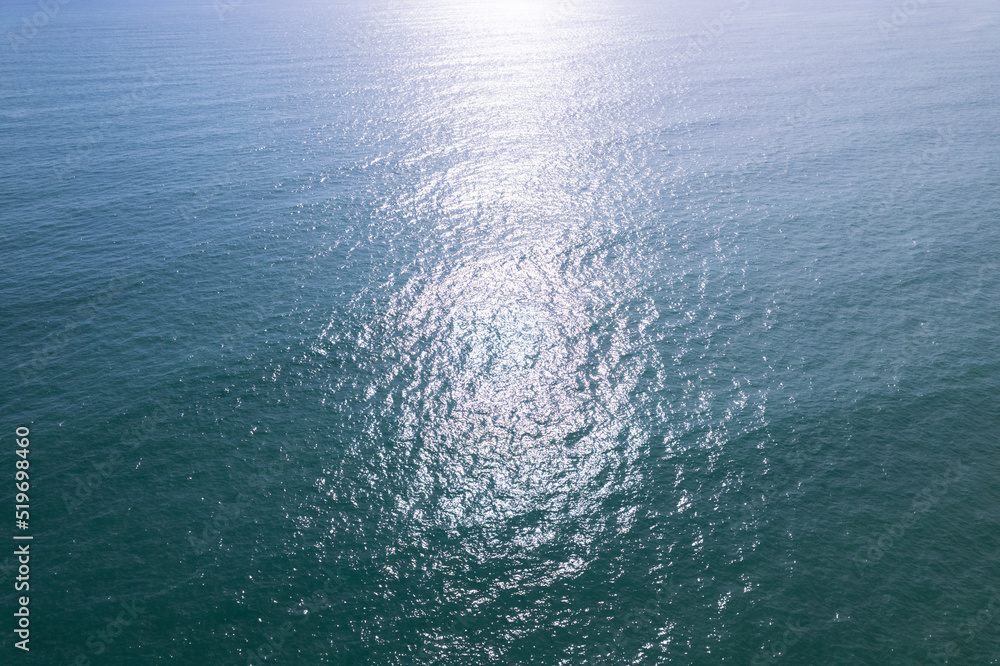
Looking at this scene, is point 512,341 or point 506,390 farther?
point 512,341

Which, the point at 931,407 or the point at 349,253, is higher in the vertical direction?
the point at 349,253

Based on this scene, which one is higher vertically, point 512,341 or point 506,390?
point 512,341

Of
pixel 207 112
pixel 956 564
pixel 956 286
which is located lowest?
pixel 956 564

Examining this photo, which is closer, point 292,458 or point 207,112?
point 292,458

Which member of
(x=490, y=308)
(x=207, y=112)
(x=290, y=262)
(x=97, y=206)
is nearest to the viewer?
(x=490, y=308)

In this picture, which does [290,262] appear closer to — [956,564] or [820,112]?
[956,564]

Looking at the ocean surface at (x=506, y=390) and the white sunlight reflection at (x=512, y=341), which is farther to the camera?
the white sunlight reflection at (x=512, y=341)

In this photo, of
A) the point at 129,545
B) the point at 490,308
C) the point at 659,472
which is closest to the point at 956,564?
the point at 659,472

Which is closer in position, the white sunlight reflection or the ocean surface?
the ocean surface
